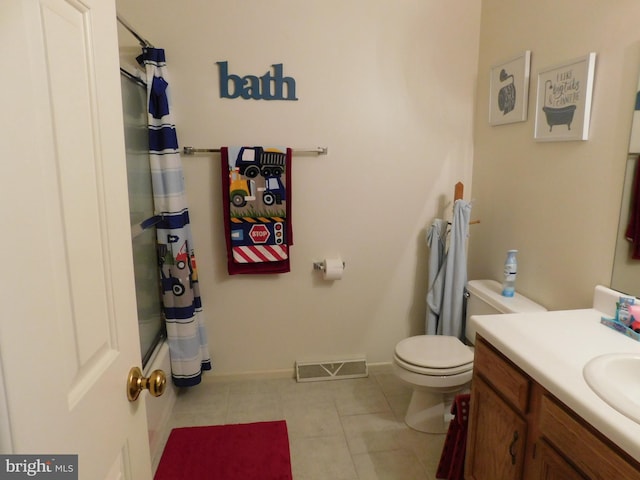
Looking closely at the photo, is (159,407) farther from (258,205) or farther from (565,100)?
(565,100)

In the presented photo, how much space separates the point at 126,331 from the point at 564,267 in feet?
5.96

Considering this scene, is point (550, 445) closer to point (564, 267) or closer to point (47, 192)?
point (564, 267)

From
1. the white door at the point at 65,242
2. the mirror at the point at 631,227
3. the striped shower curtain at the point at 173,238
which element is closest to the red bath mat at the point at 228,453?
the striped shower curtain at the point at 173,238

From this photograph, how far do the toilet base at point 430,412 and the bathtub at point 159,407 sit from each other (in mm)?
1308

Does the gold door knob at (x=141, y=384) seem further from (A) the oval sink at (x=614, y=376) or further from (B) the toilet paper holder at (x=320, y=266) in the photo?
(B) the toilet paper holder at (x=320, y=266)

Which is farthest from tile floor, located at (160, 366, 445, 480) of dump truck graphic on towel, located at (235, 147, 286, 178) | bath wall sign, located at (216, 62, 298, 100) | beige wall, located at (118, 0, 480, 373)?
bath wall sign, located at (216, 62, 298, 100)

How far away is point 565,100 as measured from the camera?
6.21 feet

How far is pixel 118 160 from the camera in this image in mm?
Result: 870

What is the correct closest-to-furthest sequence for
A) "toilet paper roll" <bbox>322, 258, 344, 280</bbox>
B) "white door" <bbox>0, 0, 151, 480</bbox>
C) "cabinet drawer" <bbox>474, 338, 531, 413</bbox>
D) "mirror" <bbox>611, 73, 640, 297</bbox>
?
"white door" <bbox>0, 0, 151, 480</bbox>
"cabinet drawer" <bbox>474, 338, 531, 413</bbox>
"mirror" <bbox>611, 73, 640, 297</bbox>
"toilet paper roll" <bbox>322, 258, 344, 280</bbox>

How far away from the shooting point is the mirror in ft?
5.23

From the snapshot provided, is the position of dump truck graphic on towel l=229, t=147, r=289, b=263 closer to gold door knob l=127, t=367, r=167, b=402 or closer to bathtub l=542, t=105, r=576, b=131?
bathtub l=542, t=105, r=576, b=131

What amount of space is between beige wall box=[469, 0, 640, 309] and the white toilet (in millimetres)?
166

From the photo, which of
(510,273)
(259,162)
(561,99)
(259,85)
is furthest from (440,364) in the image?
(259,85)

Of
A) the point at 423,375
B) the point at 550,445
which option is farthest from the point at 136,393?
the point at 423,375
